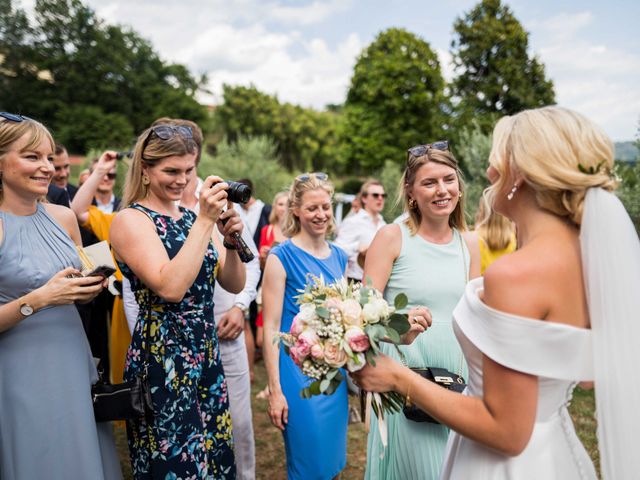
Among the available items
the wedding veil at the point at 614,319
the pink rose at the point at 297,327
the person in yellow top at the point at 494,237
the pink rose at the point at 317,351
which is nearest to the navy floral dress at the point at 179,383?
the pink rose at the point at 297,327

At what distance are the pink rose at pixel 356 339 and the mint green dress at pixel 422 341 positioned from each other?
1.09 m

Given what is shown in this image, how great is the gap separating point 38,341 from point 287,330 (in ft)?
4.92

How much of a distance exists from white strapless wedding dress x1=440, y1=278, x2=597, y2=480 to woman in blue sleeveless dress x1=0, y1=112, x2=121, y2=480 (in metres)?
1.88

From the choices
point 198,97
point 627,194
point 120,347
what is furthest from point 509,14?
point 198,97

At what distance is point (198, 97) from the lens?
5069 cm

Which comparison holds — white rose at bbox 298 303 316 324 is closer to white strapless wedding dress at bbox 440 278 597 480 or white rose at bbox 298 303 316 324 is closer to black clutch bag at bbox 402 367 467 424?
white strapless wedding dress at bbox 440 278 597 480

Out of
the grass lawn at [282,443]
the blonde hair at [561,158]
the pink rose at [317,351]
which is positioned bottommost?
the grass lawn at [282,443]

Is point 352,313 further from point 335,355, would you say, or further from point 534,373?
point 534,373

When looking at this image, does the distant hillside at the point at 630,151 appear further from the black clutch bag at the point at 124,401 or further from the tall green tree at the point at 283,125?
the tall green tree at the point at 283,125

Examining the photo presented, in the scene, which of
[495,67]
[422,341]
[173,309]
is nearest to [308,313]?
[173,309]

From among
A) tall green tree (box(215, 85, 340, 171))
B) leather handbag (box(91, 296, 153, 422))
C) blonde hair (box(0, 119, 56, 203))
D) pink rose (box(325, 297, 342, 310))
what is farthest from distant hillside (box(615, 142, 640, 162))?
tall green tree (box(215, 85, 340, 171))

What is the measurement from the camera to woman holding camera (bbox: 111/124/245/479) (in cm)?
225

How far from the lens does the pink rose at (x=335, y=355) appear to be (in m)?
1.70

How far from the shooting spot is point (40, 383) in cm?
229
